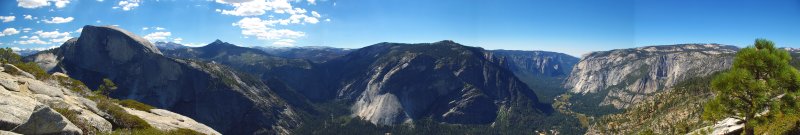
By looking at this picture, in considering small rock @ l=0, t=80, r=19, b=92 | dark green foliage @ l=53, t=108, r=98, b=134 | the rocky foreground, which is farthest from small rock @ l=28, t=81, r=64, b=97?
dark green foliage @ l=53, t=108, r=98, b=134

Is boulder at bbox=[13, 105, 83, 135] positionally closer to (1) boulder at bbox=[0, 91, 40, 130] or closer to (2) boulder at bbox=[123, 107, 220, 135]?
(1) boulder at bbox=[0, 91, 40, 130]

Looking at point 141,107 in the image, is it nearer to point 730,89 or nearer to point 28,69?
point 28,69

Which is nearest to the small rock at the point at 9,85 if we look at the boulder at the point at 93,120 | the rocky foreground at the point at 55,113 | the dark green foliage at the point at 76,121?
the rocky foreground at the point at 55,113

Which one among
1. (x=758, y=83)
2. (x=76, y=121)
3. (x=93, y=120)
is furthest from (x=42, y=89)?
(x=758, y=83)

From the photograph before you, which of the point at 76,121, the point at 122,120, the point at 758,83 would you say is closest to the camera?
the point at 758,83

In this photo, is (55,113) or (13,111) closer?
(13,111)

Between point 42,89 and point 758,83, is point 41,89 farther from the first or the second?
point 758,83

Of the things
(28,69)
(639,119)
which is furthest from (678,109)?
(28,69)
